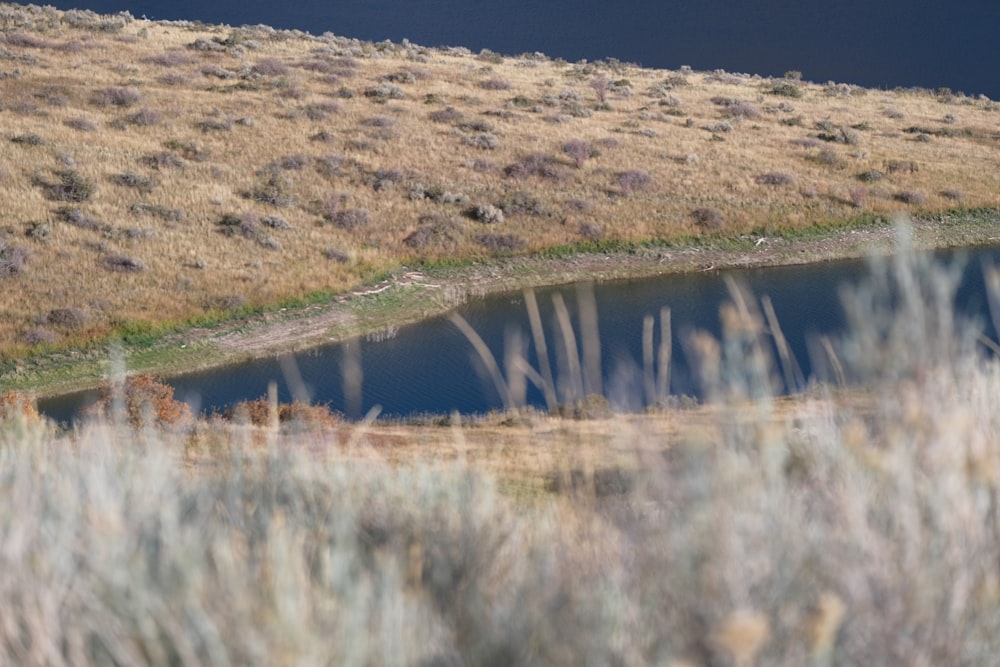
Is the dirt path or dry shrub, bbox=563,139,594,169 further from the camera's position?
dry shrub, bbox=563,139,594,169

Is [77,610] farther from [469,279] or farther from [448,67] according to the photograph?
[448,67]

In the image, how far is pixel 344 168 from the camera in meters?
47.6

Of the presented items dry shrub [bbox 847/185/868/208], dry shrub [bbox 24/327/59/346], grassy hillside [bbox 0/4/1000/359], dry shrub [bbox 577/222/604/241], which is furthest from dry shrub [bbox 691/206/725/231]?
dry shrub [bbox 24/327/59/346]

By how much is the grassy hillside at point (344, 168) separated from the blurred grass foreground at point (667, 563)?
30.2m

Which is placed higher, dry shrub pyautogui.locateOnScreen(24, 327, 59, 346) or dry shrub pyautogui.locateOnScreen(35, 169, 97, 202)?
dry shrub pyautogui.locateOnScreen(35, 169, 97, 202)

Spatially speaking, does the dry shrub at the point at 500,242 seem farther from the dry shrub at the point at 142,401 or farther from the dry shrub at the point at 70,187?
the dry shrub at the point at 142,401

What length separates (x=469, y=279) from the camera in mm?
40125

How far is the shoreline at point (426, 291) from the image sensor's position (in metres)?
31.7

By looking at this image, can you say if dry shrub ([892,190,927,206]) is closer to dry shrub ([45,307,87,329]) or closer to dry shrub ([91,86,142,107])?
dry shrub ([45,307,87,329])

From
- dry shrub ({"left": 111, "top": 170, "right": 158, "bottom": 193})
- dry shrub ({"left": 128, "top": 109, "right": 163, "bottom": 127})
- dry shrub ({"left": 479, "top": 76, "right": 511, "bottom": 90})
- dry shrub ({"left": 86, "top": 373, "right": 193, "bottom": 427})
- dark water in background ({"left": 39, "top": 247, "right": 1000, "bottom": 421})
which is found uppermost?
dry shrub ({"left": 479, "top": 76, "right": 511, "bottom": 90})

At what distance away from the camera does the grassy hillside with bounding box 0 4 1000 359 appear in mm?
37375

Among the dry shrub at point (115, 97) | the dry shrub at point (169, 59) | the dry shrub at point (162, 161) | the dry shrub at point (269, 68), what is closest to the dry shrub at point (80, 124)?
the dry shrub at point (115, 97)

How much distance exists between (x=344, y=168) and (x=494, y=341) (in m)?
17.8

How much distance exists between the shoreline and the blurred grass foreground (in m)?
28.0
